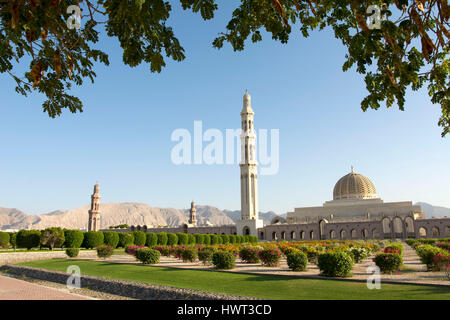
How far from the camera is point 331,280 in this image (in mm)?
10523

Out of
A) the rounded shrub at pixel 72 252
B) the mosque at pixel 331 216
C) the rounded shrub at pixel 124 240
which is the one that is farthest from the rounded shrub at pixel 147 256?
the mosque at pixel 331 216

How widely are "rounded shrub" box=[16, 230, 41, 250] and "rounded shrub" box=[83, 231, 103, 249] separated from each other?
11.4 feet

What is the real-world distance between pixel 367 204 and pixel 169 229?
33.4 metres

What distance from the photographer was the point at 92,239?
2909 cm

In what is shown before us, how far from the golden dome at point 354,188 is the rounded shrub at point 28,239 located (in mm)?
49004

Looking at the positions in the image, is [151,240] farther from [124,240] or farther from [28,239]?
[28,239]

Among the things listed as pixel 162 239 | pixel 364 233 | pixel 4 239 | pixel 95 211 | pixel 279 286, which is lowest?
pixel 279 286

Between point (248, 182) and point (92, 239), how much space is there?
31.4 meters

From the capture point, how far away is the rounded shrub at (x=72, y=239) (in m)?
28.1

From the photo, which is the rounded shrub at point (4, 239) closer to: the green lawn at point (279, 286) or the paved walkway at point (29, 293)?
the paved walkway at point (29, 293)

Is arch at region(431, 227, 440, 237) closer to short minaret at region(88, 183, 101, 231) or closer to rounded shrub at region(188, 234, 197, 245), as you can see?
rounded shrub at region(188, 234, 197, 245)

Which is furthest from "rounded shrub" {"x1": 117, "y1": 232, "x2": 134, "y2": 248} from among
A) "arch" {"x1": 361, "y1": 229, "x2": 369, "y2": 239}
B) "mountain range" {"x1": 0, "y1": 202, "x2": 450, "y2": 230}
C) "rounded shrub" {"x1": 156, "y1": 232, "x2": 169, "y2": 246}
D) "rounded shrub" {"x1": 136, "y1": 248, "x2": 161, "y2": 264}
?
"mountain range" {"x1": 0, "y1": 202, "x2": 450, "y2": 230}

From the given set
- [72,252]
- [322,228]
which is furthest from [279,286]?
[322,228]
